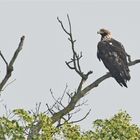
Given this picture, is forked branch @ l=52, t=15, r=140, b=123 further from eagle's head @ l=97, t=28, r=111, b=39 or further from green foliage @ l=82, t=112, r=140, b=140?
eagle's head @ l=97, t=28, r=111, b=39

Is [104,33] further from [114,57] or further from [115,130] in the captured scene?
[115,130]

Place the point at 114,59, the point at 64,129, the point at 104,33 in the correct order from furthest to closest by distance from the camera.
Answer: the point at 104,33, the point at 114,59, the point at 64,129

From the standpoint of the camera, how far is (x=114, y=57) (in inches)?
698

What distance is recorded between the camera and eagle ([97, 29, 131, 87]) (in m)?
16.5

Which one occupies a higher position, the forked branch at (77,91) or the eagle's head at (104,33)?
the eagle's head at (104,33)

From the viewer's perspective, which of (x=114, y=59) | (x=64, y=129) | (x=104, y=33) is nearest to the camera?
(x=64, y=129)

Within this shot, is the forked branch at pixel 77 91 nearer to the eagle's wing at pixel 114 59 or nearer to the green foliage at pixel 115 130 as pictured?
the green foliage at pixel 115 130

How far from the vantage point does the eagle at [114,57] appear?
54.0 feet

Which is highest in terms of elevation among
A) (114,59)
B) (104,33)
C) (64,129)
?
(104,33)

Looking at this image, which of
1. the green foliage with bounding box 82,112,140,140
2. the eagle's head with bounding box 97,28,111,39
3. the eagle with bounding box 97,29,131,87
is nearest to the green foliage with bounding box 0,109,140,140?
the green foliage with bounding box 82,112,140,140

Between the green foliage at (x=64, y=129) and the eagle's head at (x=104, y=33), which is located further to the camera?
the eagle's head at (x=104, y=33)

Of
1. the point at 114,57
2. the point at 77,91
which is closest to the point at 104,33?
the point at 114,57

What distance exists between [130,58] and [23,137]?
5.30 m

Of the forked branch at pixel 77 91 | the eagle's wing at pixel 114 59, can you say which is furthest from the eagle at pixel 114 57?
the forked branch at pixel 77 91
